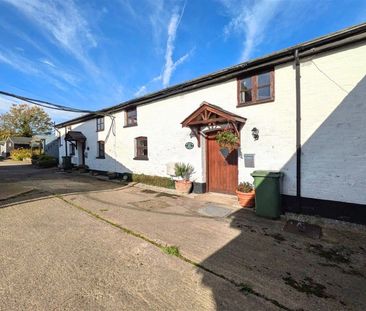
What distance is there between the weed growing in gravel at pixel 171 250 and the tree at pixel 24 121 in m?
57.9

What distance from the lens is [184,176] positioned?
30.6ft

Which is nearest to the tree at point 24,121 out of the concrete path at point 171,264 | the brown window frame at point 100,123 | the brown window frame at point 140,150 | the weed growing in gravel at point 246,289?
the brown window frame at point 100,123

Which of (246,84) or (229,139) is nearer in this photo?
(229,139)

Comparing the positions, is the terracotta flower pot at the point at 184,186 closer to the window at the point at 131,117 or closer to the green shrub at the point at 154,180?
the green shrub at the point at 154,180

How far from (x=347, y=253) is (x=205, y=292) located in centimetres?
292

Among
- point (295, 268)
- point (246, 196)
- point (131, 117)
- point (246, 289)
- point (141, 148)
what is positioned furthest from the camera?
point (131, 117)

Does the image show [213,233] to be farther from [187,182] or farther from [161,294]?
[187,182]

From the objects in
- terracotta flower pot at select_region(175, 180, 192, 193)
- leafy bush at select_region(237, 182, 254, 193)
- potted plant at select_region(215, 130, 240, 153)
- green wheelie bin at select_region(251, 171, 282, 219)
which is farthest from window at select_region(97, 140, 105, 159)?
green wheelie bin at select_region(251, 171, 282, 219)

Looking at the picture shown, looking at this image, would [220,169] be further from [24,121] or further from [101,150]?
[24,121]

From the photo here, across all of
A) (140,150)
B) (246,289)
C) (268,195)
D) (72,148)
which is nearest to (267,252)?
(246,289)

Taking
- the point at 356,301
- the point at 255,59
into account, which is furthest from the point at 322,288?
the point at 255,59

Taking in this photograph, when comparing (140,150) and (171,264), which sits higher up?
(140,150)

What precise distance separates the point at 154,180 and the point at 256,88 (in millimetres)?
6151

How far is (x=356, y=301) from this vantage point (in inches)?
110
